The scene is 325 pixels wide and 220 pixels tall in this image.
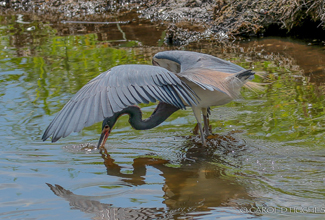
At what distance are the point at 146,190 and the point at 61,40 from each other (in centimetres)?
615

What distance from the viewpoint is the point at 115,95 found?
11.1ft

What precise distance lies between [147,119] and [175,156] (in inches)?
21.7

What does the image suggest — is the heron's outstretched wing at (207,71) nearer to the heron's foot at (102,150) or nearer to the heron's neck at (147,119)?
the heron's neck at (147,119)

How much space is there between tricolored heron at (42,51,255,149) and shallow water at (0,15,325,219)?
0.32 metres

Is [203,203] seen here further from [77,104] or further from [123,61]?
[123,61]

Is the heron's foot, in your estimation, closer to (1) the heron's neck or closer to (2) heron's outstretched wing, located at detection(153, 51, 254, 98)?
(1) the heron's neck

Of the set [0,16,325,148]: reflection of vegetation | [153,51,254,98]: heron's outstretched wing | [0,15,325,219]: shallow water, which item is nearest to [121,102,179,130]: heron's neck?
[0,15,325,219]: shallow water

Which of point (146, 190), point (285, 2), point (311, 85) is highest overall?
point (285, 2)

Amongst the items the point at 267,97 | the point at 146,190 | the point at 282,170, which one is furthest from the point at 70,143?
the point at 267,97

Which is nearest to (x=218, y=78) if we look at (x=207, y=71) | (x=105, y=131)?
(x=207, y=71)

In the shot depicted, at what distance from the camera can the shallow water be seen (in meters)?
3.00

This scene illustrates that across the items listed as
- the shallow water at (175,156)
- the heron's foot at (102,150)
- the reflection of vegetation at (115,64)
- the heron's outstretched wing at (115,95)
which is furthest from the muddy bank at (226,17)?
the heron's outstretched wing at (115,95)

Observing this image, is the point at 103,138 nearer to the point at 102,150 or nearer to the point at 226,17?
the point at 102,150

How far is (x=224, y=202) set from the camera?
9.99 ft
